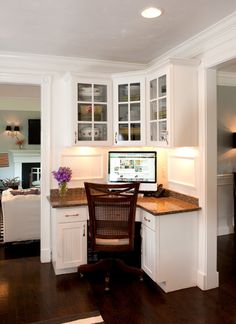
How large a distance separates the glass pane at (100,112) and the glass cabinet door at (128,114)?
0.18 meters

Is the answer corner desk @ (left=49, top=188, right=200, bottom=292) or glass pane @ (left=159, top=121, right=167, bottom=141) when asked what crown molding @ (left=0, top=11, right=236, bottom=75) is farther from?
corner desk @ (left=49, top=188, right=200, bottom=292)

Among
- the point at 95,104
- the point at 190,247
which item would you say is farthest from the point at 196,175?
A: the point at 95,104

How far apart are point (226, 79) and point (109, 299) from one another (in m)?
3.59

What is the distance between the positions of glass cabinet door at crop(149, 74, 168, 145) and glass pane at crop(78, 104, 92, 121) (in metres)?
0.71

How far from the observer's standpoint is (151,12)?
239cm

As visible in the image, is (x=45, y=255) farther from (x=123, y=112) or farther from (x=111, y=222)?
(x=123, y=112)

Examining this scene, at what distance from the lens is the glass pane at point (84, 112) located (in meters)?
3.48

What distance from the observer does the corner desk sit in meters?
2.92

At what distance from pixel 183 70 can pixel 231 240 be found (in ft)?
9.24

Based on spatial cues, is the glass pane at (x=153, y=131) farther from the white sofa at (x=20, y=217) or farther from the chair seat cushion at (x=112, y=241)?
the white sofa at (x=20, y=217)

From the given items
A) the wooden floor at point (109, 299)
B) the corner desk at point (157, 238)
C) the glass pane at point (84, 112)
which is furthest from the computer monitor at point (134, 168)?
the wooden floor at point (109, 299)

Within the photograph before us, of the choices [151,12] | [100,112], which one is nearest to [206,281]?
[100,112]

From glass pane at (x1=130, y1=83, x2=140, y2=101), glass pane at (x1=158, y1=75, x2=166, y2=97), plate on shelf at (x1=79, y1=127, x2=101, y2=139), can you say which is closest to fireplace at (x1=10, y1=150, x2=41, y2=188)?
plate on shelf at (x1=79, y1=127, x2=101, y2=139)

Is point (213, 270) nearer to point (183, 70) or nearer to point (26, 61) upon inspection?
point (183, 70)
